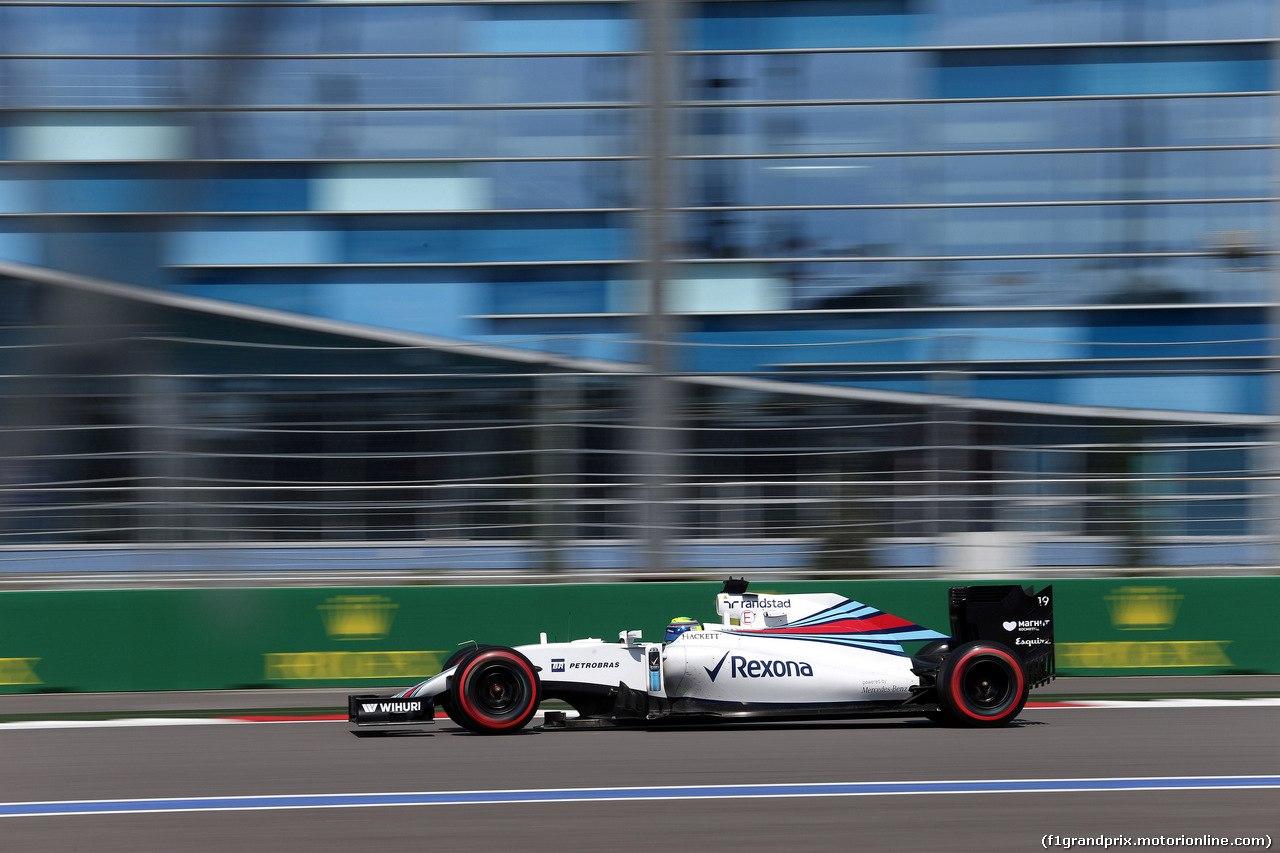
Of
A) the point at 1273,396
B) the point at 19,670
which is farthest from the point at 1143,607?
the point at 19,670

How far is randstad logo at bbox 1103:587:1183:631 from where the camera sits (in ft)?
29.6

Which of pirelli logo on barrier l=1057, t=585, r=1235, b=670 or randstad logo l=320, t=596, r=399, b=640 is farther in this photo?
pirelli logo on barrier l=1057, t=585, r=1235, b=670

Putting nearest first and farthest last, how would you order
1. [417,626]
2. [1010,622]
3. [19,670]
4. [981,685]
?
[981,685] < [1010,622] < [19,670] < [417,626]

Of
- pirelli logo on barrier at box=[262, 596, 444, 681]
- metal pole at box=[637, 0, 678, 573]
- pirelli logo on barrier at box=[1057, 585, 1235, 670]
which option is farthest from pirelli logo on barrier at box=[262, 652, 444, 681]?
pirelli logo on barrier at box=[1057, 585, 1235, 670]

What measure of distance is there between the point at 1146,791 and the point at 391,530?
5.37m

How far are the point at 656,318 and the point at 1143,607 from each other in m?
4.05

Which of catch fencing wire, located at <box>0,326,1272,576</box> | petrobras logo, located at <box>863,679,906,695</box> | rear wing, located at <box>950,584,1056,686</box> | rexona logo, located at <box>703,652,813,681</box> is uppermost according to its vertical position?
catch fencing wire, located at <box>0,326,1272,576</box>

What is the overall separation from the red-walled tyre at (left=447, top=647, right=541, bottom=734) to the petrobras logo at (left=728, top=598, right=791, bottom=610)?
1.17 meters

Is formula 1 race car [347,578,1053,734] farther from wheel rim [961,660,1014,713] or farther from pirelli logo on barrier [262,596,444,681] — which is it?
pirelli logo on barrier [262,596,444,681]

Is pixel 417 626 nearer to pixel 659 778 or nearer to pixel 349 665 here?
pixel 349 665

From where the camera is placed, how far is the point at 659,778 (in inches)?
206

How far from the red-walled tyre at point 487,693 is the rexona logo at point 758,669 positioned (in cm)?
90

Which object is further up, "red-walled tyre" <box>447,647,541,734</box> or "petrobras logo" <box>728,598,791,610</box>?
"petrobras logo" <box>728,598,791,610</box>

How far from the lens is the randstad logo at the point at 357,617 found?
8.62m
